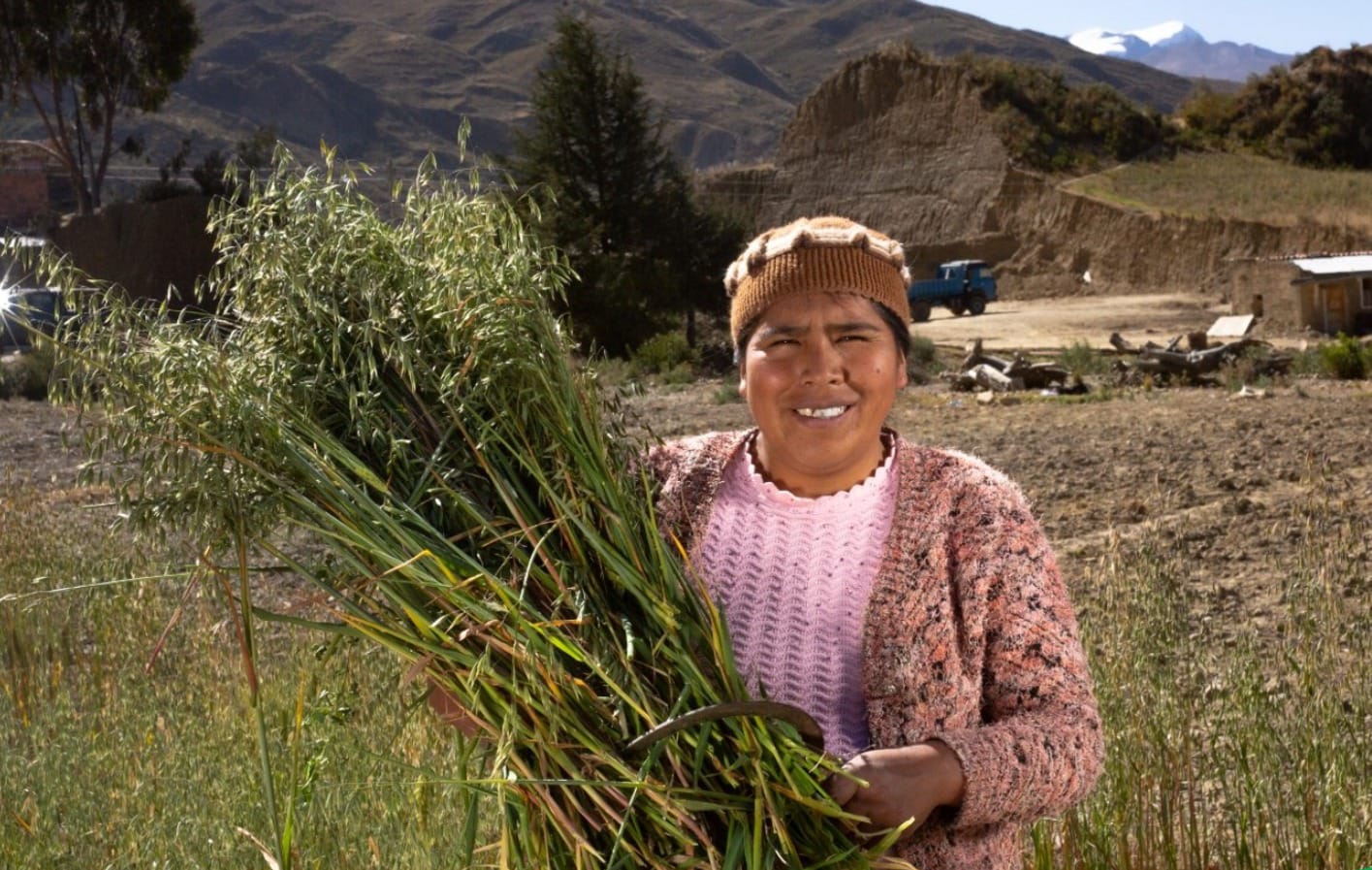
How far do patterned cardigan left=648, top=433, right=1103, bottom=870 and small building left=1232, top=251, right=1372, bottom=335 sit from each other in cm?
1814

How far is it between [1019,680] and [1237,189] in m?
30.9

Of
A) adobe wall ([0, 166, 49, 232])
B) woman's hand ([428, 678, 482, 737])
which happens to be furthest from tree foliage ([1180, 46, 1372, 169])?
woman's hand ([428, 678, 482, 737])

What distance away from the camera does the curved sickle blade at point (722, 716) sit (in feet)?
4.46

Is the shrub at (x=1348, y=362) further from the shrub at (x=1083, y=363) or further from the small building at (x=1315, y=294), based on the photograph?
the small building at (x=1315, y=294)

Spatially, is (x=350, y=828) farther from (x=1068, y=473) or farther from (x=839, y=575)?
(x=1068, y=473)

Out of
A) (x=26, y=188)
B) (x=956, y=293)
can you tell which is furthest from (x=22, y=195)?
(x=956, y=293)

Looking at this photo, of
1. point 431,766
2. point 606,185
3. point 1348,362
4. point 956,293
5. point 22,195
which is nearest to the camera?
point 431,766

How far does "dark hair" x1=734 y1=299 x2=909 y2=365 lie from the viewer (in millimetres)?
1739

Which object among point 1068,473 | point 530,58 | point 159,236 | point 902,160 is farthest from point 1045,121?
point 530,58

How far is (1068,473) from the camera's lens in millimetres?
7801

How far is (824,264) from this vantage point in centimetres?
169

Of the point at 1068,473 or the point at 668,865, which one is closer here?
the point at 668,865

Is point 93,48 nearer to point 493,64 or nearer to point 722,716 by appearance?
point 722,716

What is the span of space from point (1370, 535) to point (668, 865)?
16.6 feet
